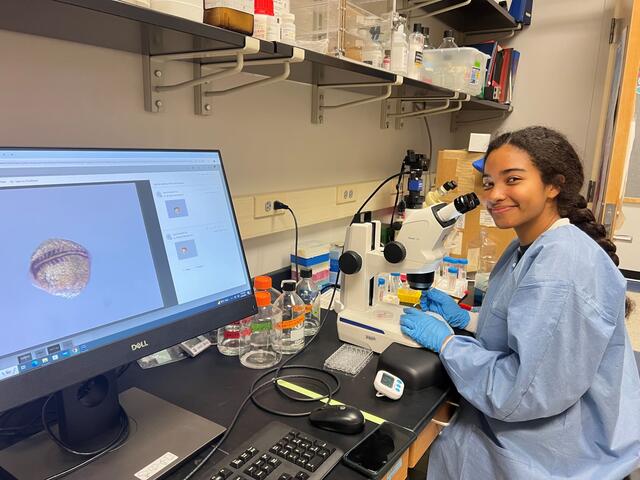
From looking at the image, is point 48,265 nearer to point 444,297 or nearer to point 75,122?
point 75,122

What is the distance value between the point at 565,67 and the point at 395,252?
2.08 m

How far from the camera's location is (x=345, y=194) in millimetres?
1845

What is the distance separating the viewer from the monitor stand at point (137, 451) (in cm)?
68

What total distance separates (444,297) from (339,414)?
2.26 feet

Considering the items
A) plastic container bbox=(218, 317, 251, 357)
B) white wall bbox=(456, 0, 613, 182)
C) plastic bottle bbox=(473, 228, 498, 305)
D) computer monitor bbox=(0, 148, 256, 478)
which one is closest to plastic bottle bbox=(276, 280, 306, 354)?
plastic container bbox=(218, 317, 251, 357)

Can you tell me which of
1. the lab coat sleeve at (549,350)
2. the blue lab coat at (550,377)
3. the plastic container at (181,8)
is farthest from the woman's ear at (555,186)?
the plastic container at (181,8)

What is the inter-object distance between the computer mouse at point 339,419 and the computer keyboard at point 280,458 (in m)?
0.06

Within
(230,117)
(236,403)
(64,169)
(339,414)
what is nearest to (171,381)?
(236,403)

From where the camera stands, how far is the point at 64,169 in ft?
2.20

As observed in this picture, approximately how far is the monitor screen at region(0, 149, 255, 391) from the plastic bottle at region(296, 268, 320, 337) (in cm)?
41

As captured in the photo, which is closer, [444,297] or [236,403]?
[236,403]

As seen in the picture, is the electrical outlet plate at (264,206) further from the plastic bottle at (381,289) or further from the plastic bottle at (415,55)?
the plastic bottle at (415,55)

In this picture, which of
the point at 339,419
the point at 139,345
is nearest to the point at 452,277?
the point at 339,419

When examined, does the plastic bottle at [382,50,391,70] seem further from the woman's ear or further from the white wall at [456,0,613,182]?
the white wall at [456,0,613,182]
